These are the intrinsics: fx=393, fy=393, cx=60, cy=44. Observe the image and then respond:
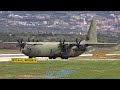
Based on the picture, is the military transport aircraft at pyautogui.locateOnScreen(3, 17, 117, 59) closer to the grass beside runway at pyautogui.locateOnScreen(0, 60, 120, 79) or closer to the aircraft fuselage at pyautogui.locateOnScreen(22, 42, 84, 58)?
the aircraft fuselage at pyautogui.locateOnScreen(22, 42, 84, 58)

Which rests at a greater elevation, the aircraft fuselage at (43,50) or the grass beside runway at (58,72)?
the grass beside runway at (58,72)

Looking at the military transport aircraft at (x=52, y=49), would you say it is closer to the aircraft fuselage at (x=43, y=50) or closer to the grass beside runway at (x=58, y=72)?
the aircraft fuselage at (x=43, y=50)

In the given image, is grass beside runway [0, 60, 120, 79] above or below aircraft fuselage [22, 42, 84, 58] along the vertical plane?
above

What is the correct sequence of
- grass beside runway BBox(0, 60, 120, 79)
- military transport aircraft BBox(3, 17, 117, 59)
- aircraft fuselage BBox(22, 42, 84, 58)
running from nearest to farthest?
grass beside runway BBox(0, 60, 120, 79), aircraft fuselage BBox(22, 42, 84, 58), military transport aircraft BBox(3, 17, 117, 59)

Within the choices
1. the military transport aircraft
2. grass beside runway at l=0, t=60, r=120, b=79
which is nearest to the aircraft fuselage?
the military transport aircraft

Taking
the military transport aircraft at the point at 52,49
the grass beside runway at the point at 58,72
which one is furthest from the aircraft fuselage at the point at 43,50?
the grass beside runway at the point at 58,72

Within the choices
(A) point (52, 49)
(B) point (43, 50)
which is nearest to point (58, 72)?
(B) point (43, 50)

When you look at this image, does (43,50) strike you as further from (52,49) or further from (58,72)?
(58,72)
